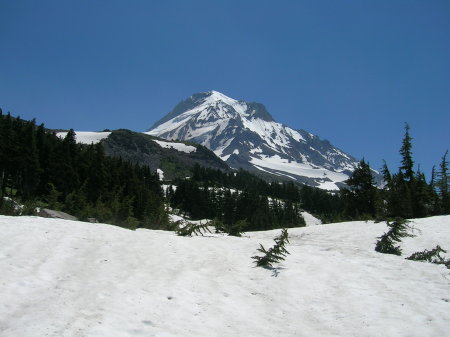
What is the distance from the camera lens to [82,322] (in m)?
6.46

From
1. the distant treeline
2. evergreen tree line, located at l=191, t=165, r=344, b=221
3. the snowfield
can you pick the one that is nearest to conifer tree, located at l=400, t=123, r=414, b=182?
the distant treeline

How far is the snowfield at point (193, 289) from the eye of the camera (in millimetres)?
6910

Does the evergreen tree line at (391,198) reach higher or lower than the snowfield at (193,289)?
higher

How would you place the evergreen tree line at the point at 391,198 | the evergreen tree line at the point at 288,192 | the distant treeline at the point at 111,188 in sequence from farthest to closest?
the evergreen tree line at the point at 288,192
the evergreen tree line at the point at 391,198
the distant treeline at the point at 111,188

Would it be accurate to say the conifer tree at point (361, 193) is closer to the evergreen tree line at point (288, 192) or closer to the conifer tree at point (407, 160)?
the conifer tree at point (407, 160)

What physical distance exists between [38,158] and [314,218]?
102874 millimetres

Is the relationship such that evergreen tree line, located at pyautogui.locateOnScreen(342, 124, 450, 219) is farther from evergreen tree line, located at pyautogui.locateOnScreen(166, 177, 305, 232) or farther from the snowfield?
evergreen tree line, located at pyautogui.locateOnScreen(166, 177, 305, 232)

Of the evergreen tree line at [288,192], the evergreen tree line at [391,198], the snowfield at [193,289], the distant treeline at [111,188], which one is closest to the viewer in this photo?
the snowfield at [193,289]

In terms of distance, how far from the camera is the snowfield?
272 inches

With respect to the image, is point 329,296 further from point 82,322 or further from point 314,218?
point 314,218

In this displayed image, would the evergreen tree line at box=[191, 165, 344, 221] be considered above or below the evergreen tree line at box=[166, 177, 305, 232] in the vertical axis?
above

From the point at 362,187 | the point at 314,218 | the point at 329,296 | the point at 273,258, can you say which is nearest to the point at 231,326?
the point at 329,296

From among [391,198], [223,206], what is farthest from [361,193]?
[223,206]

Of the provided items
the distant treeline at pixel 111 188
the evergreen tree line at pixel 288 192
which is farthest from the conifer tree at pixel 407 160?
the evergreen tree line at pixel 288 192
